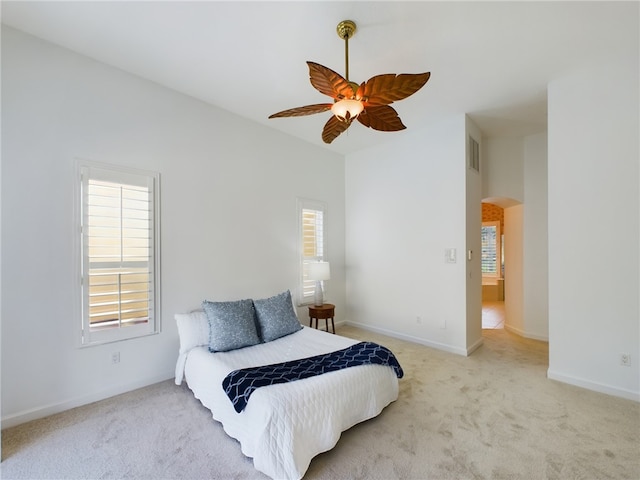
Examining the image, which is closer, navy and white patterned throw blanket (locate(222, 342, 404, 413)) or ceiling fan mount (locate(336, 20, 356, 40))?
navy and white patterned throw blanket (locate(222, 342, 404, 413))

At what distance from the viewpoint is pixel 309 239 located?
4.74 meters

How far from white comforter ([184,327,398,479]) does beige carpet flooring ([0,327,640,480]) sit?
134mm

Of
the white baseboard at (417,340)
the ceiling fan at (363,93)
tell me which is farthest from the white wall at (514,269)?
the ceiling fan at (363,93)

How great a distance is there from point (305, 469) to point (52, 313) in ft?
7.97

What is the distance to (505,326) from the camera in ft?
16.8

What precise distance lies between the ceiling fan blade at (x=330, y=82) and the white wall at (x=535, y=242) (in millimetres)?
3969

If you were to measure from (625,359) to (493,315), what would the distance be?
362 centimetres

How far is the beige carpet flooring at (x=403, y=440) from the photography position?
1.85 m

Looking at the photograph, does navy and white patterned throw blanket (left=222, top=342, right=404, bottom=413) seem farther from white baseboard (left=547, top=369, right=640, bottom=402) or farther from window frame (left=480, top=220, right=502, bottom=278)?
window frame (left=480, top=220, right=502, bottom=278)

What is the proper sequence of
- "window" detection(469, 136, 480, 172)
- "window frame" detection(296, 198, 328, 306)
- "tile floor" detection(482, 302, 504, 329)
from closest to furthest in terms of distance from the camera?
"window" detection(469, 136, 480, 172)
"window frame" detection(296, 198, 328, 306)
"tile floor" detection(482, 302, 504, 329)

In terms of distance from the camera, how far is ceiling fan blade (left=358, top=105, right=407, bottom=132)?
209 centimetres

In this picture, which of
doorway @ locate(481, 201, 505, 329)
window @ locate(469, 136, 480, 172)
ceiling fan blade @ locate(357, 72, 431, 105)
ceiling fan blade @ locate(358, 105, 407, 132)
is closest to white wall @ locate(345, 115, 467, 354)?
window @ locate(469, 136, 480, 172)

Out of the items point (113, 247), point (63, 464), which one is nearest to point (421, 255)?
point (113, 247)

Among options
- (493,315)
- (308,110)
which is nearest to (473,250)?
(493,315)
